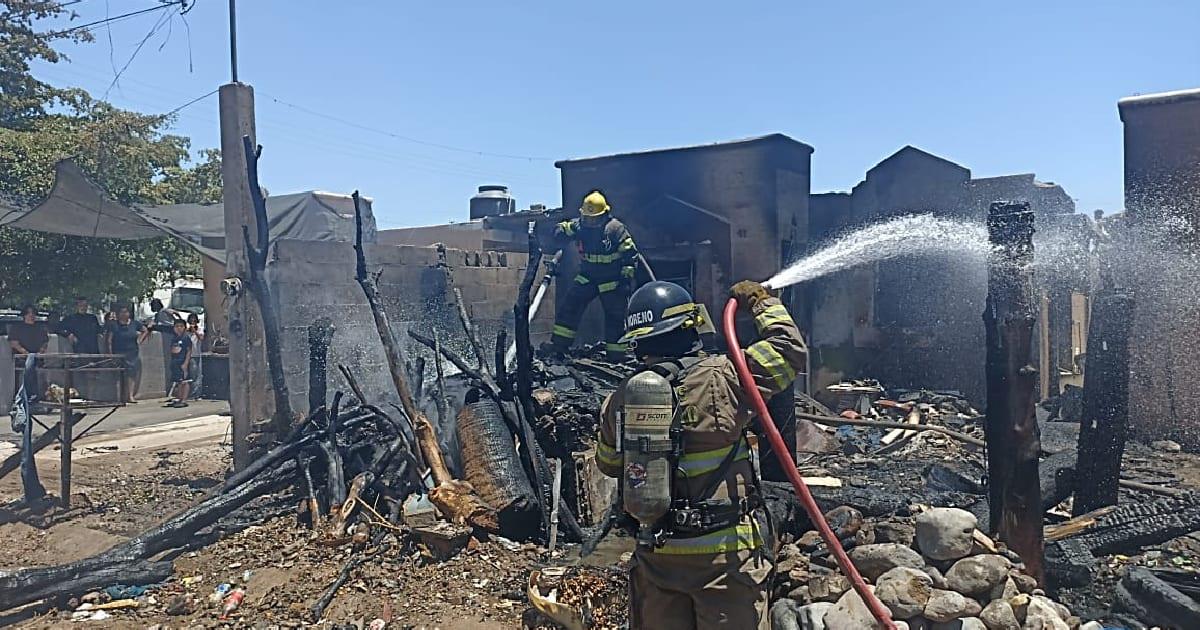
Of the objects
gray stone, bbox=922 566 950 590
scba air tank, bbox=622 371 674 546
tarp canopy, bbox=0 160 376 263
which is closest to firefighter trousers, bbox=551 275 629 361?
tarp canopy, bbox=0 160 376 263

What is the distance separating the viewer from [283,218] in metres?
12.4

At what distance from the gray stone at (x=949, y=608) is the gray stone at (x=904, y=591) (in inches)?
1.8

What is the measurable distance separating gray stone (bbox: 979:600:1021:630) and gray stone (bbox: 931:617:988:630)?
45 millimetres

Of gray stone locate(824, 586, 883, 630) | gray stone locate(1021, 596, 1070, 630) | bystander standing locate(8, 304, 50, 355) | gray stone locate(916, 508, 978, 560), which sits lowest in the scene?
gray stone locate(1021, 596, 1070, 630)

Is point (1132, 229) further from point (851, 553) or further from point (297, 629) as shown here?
point (297, 629)

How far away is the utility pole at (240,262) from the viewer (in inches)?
354

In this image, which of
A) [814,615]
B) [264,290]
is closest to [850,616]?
[814,615]

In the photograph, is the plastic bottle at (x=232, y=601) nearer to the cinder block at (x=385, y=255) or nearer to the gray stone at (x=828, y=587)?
the gray stone at (x=828, y=587)

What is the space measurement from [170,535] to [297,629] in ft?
5.96

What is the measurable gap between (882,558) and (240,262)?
7.46m

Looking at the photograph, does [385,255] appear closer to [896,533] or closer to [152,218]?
[152,218]

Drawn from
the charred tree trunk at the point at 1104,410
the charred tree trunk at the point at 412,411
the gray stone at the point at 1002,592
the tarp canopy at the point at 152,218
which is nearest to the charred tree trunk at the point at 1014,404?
the gray stone at the point at 1002,592

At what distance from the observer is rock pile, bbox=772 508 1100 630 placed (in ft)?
13.3

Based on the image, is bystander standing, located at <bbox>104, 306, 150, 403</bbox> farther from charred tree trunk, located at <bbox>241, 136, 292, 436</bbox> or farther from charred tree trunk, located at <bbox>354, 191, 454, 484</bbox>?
charred tree trunk, located at <bbox>354, 191, 454, 484</bbox>
